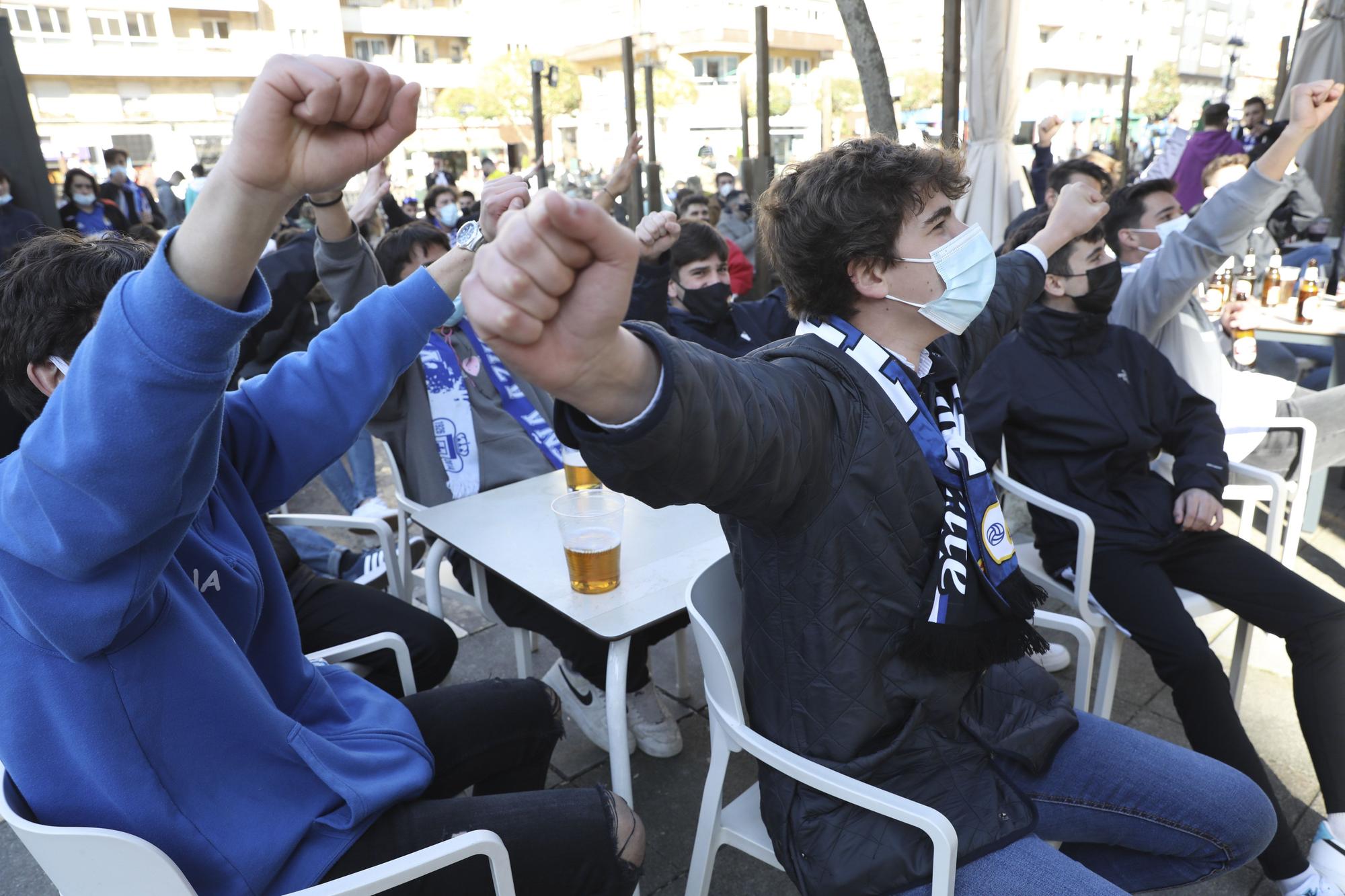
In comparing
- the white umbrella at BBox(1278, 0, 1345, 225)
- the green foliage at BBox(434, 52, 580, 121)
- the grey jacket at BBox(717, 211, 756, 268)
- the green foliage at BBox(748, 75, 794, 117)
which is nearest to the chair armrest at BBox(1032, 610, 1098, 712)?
the grey jacket at BBox(717, 211, 756, 268)

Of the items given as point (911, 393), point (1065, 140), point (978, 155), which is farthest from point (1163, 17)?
point (911, 393)

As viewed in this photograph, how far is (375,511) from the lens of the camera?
349 cm

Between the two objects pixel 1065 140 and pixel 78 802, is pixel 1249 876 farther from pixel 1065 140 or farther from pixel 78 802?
pixel 1065 140

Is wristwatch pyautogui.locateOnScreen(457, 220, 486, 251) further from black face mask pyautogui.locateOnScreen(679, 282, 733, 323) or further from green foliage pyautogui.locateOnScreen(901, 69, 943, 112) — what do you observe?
green foliage pyautogui.locateOnScreen(901, 69, 943, 112)

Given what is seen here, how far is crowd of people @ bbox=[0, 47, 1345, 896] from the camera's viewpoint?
0.81 meters

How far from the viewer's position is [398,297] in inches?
61.7

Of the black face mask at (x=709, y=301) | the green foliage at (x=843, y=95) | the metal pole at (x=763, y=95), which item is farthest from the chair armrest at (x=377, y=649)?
the green foliage at (x=843, y=95)

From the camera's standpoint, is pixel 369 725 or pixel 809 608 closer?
pixel 809 608

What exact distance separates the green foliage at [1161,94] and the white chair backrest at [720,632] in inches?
2416

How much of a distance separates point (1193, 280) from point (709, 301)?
1.68 m

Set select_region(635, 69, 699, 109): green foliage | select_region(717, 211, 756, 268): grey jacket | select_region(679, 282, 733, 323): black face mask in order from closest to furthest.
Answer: select_region(679, 282, 733, 323): black face mask < select_region(717, 211, 756, 268): grey jacket < select_region(635, 69, 699, 109): green foliage

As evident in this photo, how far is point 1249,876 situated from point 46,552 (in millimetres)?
2423

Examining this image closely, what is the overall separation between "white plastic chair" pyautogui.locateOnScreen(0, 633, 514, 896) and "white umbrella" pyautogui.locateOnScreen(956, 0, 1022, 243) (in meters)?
4.51

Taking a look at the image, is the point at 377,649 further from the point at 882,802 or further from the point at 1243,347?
the point at 1243,347
